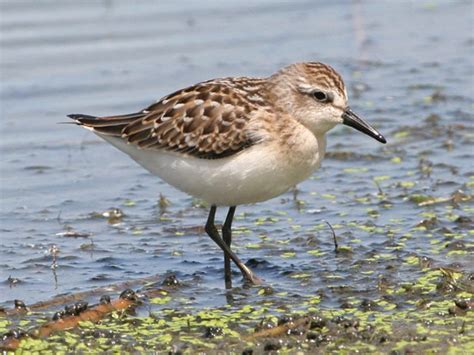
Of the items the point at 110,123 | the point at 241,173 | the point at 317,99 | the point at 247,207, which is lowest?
the point at 247,207

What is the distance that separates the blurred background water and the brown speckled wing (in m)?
1.12

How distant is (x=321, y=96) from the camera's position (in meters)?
9.13

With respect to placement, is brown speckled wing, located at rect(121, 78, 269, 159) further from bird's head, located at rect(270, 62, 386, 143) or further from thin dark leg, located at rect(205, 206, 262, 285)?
thin dark leg, located at rect(205, 206, 262, 285)

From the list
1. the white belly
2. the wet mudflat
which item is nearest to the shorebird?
the white belly

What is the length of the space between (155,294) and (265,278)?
984 mm

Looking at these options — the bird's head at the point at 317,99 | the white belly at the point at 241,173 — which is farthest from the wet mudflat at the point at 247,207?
the bird's head at the point at 317,99

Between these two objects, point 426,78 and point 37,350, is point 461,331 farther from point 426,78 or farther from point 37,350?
point 426,78

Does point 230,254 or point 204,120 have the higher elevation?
point 204,120

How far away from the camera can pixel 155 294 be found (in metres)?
9.03

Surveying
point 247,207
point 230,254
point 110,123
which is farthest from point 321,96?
point 247,207

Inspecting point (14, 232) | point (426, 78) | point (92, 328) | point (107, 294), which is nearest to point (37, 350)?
point (92, 328)

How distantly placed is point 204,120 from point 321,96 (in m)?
0.94

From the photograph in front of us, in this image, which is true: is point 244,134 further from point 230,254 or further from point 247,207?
point 247,207

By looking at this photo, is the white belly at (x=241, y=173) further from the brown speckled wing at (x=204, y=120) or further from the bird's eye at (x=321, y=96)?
the bird's eye at (x=321, y=96)
